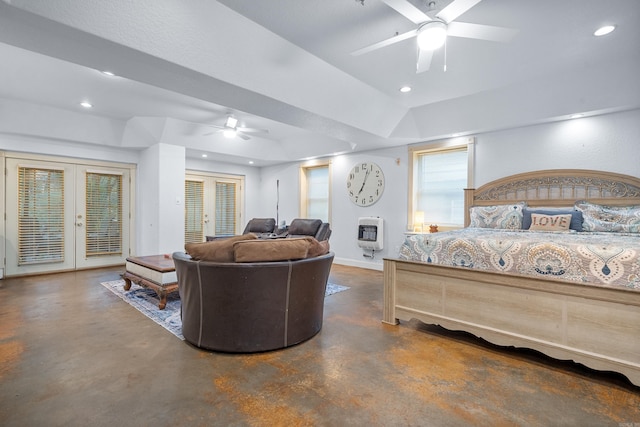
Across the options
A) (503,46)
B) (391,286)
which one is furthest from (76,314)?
(503,46)

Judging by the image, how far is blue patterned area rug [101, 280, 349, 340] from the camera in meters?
3.14

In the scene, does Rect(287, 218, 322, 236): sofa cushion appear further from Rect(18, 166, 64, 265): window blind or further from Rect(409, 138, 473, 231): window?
Rect(18, 166, 64, 265): window blind

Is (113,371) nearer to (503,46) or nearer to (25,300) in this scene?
(25,300)

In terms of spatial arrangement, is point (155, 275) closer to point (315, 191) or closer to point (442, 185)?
point (315, 191)

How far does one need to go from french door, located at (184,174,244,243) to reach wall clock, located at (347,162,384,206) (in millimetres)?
3372

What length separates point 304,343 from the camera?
8.95ft

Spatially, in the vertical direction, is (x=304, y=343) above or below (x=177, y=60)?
below

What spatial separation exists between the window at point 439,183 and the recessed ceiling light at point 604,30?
Result: 2.13 m

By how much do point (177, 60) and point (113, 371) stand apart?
94.9 inches

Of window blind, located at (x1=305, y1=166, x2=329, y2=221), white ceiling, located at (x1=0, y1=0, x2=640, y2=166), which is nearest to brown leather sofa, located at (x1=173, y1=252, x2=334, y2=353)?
white ceiling, located at (x1=0, y1=0, x2=640, y2=166)

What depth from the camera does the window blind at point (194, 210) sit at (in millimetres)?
7250

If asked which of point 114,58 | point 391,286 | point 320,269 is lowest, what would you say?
point 391,286

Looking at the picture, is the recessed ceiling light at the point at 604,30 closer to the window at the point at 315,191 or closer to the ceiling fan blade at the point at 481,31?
the ceiling fan blade at the point at 481,31

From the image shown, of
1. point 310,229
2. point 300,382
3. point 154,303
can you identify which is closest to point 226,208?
point 310,229
